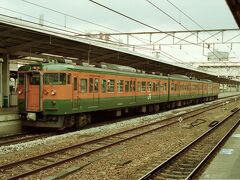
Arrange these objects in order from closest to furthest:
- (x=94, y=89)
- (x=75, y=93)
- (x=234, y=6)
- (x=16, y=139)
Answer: (x=234, y=6), (x=16, y=139), (x=75, y=93), (x=94, y=89)

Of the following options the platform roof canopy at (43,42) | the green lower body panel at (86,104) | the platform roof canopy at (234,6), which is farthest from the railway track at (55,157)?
the platform roof canopy at (234,6)

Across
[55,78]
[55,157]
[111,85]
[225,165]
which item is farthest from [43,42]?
[225,165]

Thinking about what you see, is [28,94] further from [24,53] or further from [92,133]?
[24,53]

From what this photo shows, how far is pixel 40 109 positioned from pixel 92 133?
2321mm

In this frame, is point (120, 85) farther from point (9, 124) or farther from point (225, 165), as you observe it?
point (225, 165)

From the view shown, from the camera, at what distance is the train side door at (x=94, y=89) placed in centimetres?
1733

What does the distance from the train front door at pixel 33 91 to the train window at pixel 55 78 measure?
0.36 m

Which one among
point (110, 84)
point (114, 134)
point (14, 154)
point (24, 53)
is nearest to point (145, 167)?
point (14, 154)

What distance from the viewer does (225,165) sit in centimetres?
992

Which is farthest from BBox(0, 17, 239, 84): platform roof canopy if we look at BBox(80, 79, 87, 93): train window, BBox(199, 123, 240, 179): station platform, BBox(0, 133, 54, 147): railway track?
BBox(199, 123, 240, 179): station platform

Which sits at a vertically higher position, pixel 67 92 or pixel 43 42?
pixel 43 42

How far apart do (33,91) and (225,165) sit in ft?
28.9

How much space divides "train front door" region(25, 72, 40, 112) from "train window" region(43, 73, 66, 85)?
356 millimetres

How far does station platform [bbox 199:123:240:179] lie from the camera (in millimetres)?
8844
